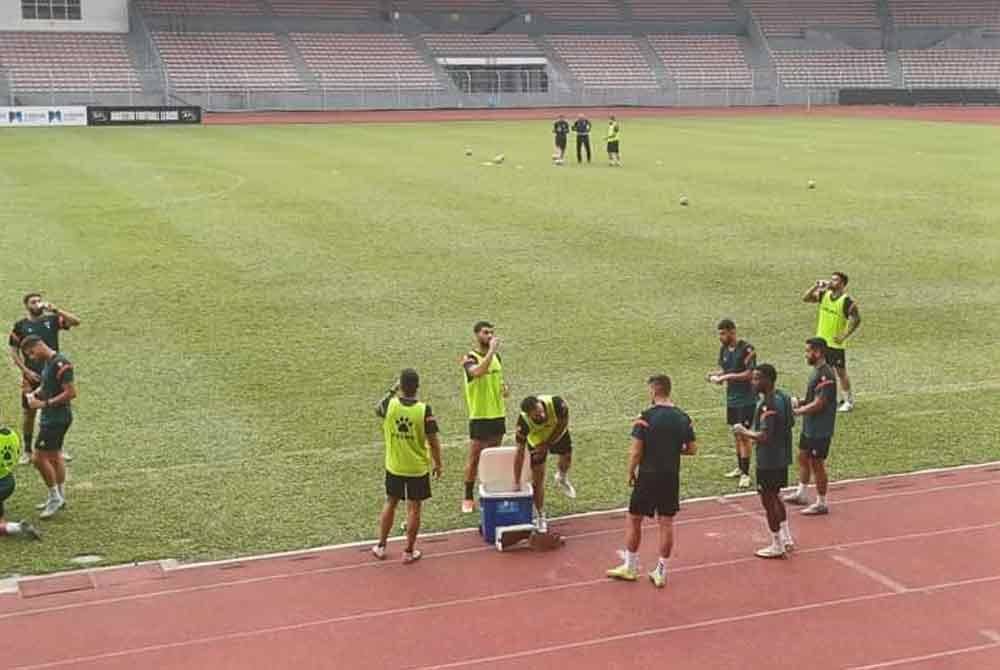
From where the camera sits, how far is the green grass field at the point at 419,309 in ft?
41.3

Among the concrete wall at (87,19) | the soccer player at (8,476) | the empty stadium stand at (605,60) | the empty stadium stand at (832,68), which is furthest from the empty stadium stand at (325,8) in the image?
the soccer player at (8,476)

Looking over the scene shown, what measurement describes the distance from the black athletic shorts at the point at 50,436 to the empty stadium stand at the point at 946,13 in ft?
265

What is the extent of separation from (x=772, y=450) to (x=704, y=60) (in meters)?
70.3

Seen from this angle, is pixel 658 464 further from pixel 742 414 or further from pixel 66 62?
pixel 66 62

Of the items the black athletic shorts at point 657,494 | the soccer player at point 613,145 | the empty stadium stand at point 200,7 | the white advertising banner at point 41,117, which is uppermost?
the empty stadium stand at point 200,7

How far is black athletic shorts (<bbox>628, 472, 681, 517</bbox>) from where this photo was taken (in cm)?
997

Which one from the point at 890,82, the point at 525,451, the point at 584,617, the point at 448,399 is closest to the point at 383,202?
the point at 448,399

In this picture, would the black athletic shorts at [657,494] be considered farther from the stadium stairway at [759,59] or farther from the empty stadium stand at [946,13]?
the empty stadium stand at [946,13]

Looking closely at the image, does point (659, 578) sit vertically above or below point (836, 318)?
below

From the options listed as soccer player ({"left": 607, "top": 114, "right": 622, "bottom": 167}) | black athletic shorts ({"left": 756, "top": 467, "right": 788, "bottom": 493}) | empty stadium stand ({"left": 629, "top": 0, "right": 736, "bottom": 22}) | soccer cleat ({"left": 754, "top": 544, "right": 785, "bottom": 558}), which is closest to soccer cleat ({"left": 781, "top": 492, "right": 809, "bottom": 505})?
soccer cleat ({"left": 754, "top": 544, "right": 785, "bottom": 558})

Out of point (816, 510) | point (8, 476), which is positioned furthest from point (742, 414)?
point (8, 476)

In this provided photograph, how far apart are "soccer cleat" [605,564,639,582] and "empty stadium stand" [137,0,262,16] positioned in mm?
65478

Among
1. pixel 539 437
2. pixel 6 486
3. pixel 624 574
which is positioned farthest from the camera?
pixel 539 437

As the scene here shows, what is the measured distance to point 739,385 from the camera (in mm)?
12812
